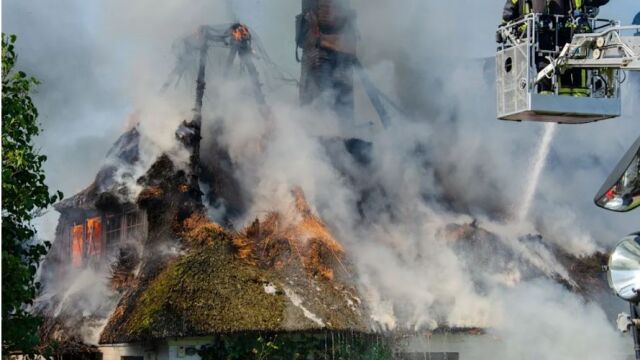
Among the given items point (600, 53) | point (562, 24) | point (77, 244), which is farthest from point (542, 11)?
point (77, 244)

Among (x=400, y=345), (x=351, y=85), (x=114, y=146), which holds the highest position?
(x=351, y=85)

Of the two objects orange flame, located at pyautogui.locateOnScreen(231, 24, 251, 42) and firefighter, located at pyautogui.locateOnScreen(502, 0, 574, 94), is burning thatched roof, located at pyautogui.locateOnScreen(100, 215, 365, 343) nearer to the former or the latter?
orange flame, located at pyautogui.locateOnScreen(231, 24, 251, 42)

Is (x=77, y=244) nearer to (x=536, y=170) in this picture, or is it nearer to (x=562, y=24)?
(x=536, y=170)

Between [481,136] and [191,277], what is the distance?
11436 mm

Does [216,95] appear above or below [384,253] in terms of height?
above

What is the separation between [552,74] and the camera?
10.7 metres

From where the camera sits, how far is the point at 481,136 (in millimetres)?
27375

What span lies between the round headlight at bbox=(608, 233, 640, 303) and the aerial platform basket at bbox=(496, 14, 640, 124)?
3909 millimetres

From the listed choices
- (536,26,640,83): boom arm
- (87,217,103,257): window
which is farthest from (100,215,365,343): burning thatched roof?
(536,26,640,83): boom arm

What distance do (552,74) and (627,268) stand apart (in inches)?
186

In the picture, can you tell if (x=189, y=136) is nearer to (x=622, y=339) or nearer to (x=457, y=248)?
(x=457, y=248)

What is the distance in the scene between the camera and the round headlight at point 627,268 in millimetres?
6391

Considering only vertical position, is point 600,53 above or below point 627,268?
above

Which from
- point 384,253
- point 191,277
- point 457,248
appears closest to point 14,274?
point 191,277
